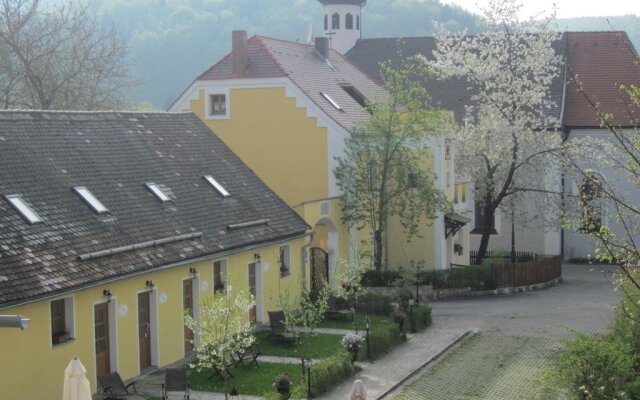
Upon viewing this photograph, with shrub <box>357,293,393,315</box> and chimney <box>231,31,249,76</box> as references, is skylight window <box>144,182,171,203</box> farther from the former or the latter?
chimney <box>231,31,249,76</box>

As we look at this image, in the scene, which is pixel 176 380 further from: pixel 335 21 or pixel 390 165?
pixel 335 21

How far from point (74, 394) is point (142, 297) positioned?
311 inches

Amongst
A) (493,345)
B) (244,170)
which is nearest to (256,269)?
(244,170)

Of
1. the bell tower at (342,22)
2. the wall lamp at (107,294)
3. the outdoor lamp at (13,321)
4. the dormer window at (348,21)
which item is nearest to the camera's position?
the outdoor lamp at (13,321)

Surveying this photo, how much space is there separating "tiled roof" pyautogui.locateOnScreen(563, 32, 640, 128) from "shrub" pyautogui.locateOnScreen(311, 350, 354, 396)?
28381mm

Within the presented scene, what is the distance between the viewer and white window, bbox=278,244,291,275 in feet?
102

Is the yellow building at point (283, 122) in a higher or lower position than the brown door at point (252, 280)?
higher

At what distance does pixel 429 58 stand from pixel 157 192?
32.1 m

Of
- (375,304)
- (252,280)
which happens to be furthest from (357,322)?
(252,280)

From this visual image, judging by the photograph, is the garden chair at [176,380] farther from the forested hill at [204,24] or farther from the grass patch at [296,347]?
the forested hill at [204,24]

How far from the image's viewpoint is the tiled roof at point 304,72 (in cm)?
3669

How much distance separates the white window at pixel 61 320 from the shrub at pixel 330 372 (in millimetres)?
5275

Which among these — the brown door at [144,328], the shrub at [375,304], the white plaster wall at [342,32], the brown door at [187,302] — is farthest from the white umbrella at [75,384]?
the white plaster wall at [342,32]

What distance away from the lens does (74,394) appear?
52.0 ft
